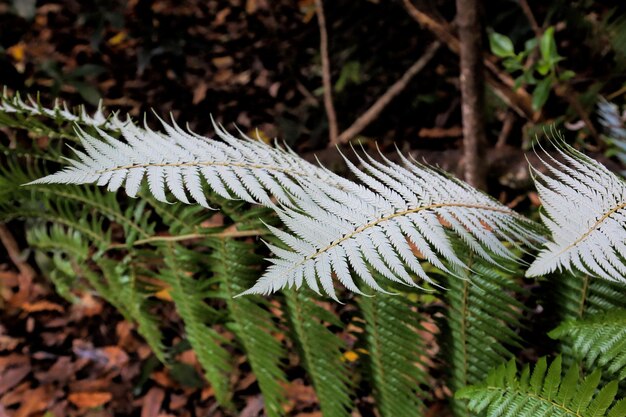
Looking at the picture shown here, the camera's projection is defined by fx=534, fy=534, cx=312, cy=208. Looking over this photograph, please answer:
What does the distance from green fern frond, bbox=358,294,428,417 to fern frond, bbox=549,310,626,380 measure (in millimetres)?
306

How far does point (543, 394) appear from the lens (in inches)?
34.0

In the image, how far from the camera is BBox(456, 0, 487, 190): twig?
1606 millimetres

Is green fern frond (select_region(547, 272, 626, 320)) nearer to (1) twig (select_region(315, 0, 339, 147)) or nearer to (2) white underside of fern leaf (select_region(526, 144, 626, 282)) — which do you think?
(2) white underside of fern leaf (select_region(526, 144, 626, 282))

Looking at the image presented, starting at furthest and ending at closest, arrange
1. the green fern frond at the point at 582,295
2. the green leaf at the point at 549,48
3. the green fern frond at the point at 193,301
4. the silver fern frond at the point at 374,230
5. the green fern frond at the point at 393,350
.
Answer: the green leaf at the point at 549,48, the green fern frond at the point at 193,301, the green fern frond at the point at 393,350, the green fern frond at the point at 582,295, the silver fern frond at the point at 374,230

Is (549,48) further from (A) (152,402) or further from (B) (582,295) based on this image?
(A) (152,402)

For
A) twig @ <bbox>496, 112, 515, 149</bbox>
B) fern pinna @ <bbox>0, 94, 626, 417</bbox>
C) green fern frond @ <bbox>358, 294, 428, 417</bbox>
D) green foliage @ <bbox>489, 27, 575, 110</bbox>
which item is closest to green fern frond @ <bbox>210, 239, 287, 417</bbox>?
fern pinna @ <bbox>0, 94, 626, 417</bbox>

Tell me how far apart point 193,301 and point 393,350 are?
0.51m

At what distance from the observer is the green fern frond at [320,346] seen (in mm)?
1155

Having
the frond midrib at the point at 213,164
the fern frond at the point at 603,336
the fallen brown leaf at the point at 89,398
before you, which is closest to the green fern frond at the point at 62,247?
the fallen brown leaf at the point at 89,398

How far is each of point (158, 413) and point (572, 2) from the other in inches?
92.8

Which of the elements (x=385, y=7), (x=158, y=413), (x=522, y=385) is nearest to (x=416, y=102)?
(x=385, y=7)

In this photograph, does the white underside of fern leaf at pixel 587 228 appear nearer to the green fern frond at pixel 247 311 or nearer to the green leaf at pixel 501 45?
the green fern frond at pixel 247 311

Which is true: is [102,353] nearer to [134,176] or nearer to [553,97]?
[134,176]

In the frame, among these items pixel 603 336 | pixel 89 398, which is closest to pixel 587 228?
pixel 603 336
